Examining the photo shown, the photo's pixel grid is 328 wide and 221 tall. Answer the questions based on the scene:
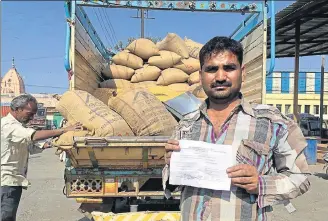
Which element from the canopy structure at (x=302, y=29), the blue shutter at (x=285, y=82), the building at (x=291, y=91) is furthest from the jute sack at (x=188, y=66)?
the blue shutter at (x=285, y=82)

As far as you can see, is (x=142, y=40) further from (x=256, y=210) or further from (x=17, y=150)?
(x=256, y=210)

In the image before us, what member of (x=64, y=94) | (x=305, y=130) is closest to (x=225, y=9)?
(x=64, y=94)

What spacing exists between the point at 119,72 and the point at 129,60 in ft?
0.88

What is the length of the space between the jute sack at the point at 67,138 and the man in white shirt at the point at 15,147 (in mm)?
67

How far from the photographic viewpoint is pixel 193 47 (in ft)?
19.5

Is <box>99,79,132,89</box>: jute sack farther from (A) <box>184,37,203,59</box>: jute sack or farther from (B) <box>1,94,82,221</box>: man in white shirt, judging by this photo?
(B) <box>1,94,82,221</box>: man in white shirt

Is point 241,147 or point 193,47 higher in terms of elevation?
point 193,47

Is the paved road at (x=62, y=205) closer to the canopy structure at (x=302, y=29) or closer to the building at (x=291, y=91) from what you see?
the canopy structure at (x=302, y=29)

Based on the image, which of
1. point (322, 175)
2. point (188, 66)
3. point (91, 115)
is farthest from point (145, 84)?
point (322, 175)

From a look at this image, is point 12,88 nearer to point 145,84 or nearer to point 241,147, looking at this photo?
point 145,84

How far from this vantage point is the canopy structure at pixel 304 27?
415 inches

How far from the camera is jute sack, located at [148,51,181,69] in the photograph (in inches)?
213

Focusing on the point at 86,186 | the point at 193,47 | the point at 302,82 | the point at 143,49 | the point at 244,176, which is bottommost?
the point at 86,186

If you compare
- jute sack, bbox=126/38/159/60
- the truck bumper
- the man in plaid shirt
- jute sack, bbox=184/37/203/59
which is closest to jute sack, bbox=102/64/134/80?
jute sack, bbox=126/38/159/60
